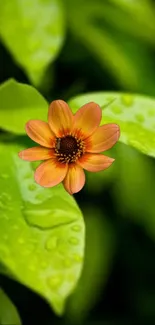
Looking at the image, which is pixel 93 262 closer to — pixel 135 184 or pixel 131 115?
pixel 135 184

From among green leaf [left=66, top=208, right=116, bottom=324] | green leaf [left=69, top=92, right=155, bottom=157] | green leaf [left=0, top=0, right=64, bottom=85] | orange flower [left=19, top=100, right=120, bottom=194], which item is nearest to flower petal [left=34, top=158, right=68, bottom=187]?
orange flower [left=19, top=100, right=120, bottom=194]

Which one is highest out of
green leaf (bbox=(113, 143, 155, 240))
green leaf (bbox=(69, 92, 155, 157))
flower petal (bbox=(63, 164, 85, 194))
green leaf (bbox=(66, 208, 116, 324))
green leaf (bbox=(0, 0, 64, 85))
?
flower petal (bbox=(63, 164, 85, 194))

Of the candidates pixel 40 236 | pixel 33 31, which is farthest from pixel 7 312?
pixel 33 31

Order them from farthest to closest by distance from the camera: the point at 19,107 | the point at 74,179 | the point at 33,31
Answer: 1. the point at 33,31
2. the point at 19,107
3. the point at 74,179

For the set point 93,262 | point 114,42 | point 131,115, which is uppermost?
point 131,115

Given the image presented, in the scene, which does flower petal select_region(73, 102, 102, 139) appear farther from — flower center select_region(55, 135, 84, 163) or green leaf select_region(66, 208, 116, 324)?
green leaf select_region(66, 208, 116, 324)

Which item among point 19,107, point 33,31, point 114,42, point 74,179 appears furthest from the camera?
point 114,42

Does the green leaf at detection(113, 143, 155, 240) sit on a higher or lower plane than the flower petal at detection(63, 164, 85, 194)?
lower

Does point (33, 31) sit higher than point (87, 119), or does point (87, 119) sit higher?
point (87, 119)
